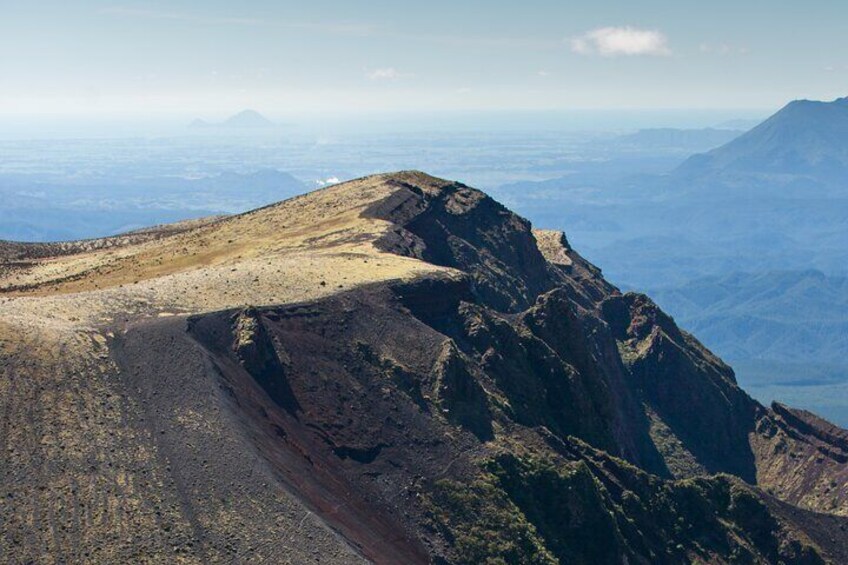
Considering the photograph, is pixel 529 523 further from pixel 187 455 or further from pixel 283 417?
pixel 187 455

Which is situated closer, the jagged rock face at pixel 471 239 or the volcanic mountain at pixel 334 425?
the volcanic mountain at pixel 334 425

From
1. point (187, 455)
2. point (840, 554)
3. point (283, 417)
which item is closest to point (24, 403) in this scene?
point (187, 455)

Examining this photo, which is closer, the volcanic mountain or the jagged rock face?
the volcanic mountain

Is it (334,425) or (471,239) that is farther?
(471,239)

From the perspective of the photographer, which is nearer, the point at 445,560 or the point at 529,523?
the point at 445,560

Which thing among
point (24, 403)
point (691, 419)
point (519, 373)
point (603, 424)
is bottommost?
point (691, 419)

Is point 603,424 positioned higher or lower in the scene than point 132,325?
lower

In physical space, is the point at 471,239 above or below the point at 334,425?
above

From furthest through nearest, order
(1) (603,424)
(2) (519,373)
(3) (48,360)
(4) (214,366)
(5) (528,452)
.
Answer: (1) (603,424), (2) (519,373), (5) (528,452), (4) (214,366), (3) (48,360)
